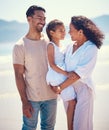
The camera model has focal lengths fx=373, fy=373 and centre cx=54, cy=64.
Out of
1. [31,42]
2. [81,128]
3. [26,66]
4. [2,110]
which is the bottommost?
[2,110]

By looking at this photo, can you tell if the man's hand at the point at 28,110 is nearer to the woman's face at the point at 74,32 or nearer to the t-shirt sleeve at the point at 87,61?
the t-shirt sleeve at the point at 87,61

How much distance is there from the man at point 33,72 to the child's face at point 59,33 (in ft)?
0.39

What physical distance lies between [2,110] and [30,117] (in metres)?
1.41

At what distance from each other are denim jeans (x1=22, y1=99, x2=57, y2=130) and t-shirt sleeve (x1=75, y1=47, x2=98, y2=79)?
0.42m

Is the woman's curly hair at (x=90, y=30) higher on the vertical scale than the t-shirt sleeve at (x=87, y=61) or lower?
higher

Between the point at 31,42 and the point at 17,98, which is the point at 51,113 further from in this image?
the point at 17,98

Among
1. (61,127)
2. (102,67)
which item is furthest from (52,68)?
(102,67)

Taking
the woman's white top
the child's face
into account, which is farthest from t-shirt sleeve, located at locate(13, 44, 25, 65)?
the woman's white top

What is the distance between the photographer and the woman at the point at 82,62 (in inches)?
95.0

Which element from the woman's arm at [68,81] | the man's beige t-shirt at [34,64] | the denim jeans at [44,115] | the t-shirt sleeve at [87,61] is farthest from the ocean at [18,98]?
the t-shirt sleeve at [87,61]

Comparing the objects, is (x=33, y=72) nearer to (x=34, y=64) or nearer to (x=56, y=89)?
(x=34, y=64)

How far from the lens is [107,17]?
566 centimetres

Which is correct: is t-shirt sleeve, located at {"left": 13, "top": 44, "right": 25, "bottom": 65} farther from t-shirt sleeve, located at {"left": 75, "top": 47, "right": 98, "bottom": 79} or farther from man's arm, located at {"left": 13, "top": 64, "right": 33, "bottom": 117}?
t-shirt sleeve, located at {"left": 75, "top": 47, "right": 98, "bottom": 79}

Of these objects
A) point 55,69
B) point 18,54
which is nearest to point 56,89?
point 55,69
